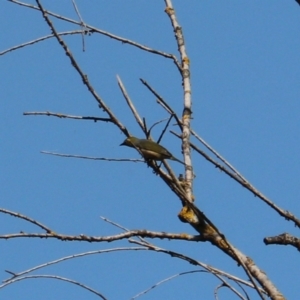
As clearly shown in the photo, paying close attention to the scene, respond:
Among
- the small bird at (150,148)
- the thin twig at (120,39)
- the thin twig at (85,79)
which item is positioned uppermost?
the thin twig at (120,39)

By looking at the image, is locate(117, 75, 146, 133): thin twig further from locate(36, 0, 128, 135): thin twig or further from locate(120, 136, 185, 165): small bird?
locate(36, 0, 128, 135): thin twig

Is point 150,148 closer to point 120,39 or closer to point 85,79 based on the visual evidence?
point 120,39

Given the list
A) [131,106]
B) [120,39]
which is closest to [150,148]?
[120,39]

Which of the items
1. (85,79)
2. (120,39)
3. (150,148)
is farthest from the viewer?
(150,148)

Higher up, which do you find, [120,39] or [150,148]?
[120,39]

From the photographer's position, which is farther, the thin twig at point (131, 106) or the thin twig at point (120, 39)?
the thin twig at point (120, 39)

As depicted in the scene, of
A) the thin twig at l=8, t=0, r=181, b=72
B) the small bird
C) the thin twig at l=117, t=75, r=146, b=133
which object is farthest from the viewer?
the thin twig at l=8, t=0, r=181, b=72

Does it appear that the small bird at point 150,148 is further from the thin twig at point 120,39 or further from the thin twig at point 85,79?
the thin twig at point 120,39

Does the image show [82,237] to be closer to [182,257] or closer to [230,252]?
[182,257]

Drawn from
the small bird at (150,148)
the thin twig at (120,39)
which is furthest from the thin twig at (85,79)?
the thin twig at (120,39)

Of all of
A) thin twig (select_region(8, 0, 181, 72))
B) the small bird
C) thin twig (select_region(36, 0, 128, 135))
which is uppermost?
thin twig (select_region(8, 0, 181, 72))

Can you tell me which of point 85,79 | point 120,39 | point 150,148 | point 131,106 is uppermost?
point 120,39

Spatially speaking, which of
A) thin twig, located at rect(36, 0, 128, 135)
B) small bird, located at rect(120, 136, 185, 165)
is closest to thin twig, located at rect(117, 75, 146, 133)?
small bird, located at rect(120, 136, 185, 165)

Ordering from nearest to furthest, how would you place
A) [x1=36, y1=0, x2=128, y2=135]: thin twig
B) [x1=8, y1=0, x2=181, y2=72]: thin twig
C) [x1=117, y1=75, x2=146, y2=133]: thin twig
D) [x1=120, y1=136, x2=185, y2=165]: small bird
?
[x1=36, y1=0, x2=128, y2=135]: thin twig < [x1=117, y1=75, x2=146, y2=133]: thin twig < [x1=120, y1=136, x2=185, y2=165]: small bird < [x1=8, y1=0, x2=181, y2=72]: thin twig
